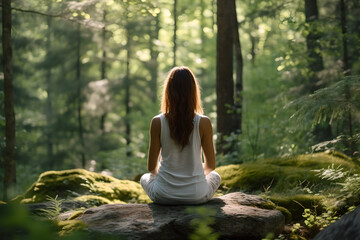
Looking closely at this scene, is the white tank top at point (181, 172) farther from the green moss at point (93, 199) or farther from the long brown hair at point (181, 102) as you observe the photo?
the green moss at point (93, 199)

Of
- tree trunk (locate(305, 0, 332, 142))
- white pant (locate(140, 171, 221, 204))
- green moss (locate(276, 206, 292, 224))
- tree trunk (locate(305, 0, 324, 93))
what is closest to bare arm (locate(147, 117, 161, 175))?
white pant (locate(140, 171, 221, 204))

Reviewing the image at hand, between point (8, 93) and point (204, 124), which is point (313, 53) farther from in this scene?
point (8, 93)

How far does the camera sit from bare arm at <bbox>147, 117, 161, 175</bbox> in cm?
436

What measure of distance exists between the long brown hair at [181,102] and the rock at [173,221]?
823mm

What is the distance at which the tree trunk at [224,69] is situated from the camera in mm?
9016

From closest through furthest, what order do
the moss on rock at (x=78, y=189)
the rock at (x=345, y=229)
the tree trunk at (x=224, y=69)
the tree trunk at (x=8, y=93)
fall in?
1. the rock at (x=345, y=229)
2. the moss on rock at (x=78, y=189)
3. the tree trunk at (x=8, y=93)
4. the tree trunk at (x=224, y=69)

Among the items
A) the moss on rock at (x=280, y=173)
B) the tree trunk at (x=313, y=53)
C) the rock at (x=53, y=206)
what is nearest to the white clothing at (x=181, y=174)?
the rock at (x=53, y=206)

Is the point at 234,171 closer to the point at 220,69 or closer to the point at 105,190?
the point at 105,190

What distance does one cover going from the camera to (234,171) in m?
6.44

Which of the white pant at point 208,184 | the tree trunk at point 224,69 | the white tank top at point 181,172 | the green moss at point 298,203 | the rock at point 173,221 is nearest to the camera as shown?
the rock at point 173,221

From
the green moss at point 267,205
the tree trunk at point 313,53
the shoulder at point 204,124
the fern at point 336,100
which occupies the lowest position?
the green moss at point 267,205

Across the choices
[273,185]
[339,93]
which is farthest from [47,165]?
[339,93]

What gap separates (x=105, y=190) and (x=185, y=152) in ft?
7.74

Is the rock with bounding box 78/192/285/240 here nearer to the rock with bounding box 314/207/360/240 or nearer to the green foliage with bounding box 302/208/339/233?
the green foliage with bounding box 302/208/339/233
